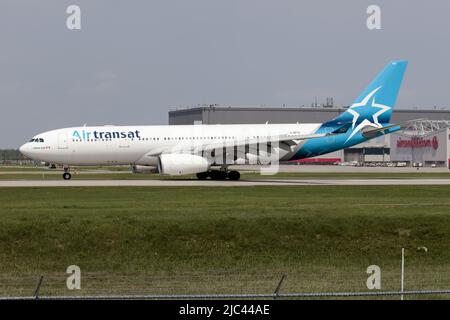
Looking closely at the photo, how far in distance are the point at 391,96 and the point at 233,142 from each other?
46.4 feet

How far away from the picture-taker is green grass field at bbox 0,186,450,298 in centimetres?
1944

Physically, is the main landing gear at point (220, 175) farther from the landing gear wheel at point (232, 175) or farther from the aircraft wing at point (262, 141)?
the aircraft wing at point (262, 141)

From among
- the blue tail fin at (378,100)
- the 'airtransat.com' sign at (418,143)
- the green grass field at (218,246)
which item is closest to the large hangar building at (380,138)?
the 'airtransat.com' sign at (418,143)

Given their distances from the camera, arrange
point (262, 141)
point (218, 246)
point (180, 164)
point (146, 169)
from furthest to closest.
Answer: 1. point (146, 169)
2. point (262, 141)
3. point (180, 164)
4. point (218, 246)

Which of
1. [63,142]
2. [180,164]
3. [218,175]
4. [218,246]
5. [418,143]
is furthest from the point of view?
[418,143]

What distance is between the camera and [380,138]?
154 meters

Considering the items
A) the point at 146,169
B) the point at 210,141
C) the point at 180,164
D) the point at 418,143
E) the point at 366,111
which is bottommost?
the point at 418,143

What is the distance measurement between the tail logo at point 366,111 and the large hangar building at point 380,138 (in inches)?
2371

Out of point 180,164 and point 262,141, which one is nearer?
point 180,164

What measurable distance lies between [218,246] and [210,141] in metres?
31.0

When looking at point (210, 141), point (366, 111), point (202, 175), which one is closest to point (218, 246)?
point (210, 141)

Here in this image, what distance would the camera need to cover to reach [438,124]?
152750mm

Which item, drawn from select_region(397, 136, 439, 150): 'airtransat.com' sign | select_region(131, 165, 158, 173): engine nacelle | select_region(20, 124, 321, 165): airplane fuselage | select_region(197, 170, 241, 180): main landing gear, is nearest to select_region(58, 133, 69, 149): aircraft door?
select_region(20, 124, 321, 165): airplane fuselage

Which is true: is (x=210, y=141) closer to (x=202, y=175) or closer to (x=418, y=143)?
(x=202, y=175)
